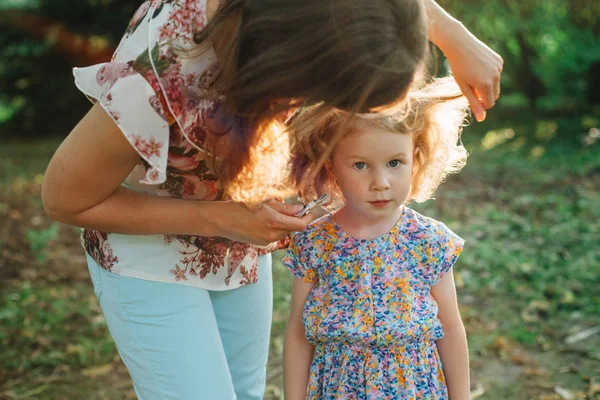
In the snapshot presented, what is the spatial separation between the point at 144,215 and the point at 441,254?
806 millimetres

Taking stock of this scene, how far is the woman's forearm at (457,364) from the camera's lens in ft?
6.44

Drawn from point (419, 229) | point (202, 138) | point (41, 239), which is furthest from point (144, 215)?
point (41, 239)

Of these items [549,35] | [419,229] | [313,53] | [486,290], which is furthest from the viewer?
[549,35]

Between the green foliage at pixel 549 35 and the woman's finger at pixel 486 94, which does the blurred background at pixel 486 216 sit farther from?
the woman's finger at pixel 486 94

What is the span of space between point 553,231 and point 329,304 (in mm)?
3913

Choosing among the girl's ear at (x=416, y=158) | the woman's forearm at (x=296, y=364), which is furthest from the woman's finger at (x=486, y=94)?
the woman's forearm at (x=296, y=364)

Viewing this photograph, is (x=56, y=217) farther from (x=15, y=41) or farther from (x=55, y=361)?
(x=15, y=41)

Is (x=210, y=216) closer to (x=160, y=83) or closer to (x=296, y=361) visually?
(x=160, y=83)

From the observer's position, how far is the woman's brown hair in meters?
1.51

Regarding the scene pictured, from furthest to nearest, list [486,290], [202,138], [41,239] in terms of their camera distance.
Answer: [41,239], [486,290], [202,138]

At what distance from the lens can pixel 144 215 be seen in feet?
5.86

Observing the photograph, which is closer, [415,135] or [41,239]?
[415,135]

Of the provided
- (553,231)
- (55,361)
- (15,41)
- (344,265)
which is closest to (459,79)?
(344,265)

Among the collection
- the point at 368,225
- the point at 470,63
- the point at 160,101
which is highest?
the point at 160,101
